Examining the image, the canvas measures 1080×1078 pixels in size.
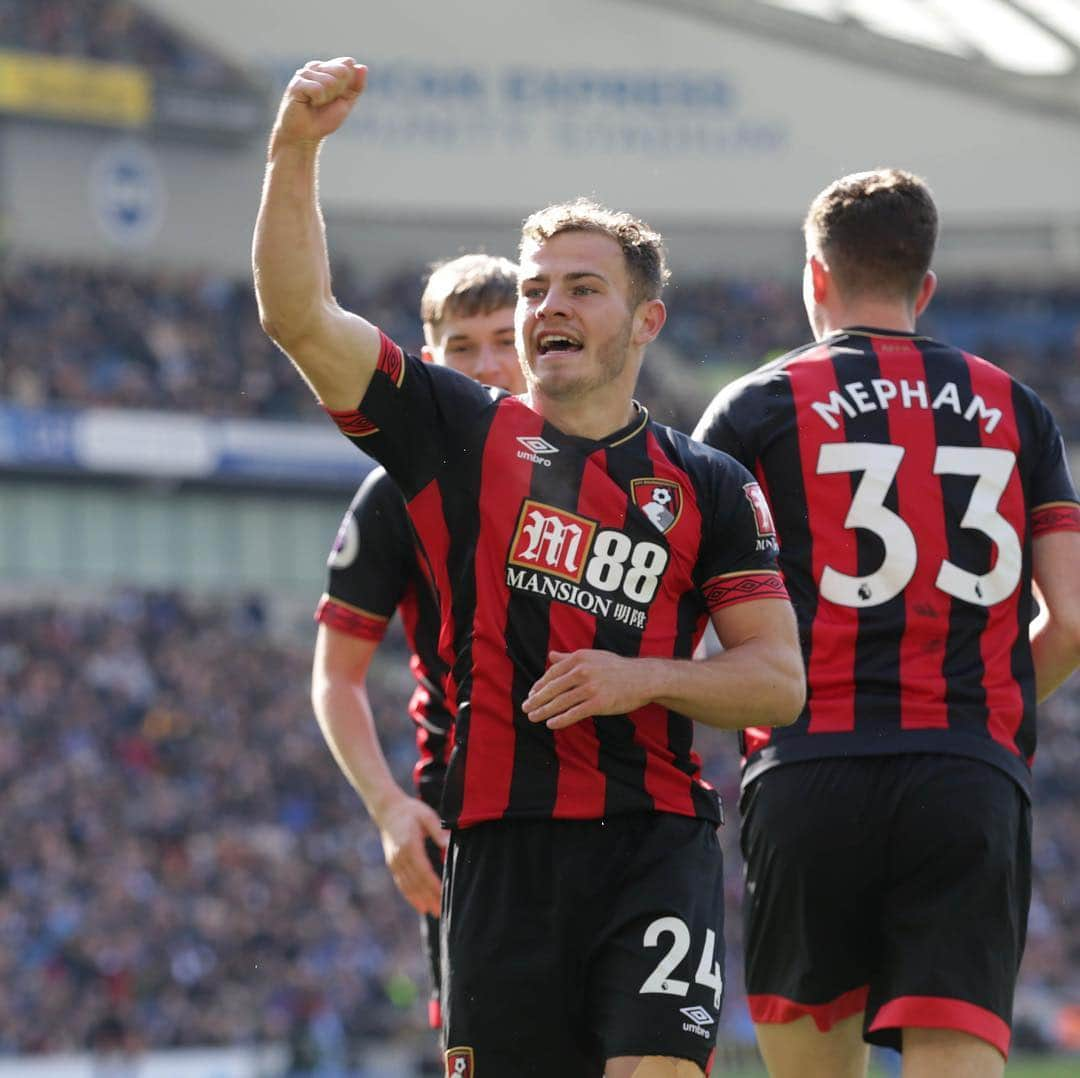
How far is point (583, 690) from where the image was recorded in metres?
3.56

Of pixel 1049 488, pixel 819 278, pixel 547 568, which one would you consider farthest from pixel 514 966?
pixel 819 278

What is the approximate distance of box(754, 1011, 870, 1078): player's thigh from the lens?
4.07 m

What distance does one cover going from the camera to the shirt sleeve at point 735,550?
3848 millimetres

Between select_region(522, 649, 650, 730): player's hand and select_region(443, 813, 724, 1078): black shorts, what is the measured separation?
26 cm

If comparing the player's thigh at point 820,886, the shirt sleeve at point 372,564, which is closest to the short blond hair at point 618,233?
the player's thigh at point 820,886

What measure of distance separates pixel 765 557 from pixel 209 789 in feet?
72.1

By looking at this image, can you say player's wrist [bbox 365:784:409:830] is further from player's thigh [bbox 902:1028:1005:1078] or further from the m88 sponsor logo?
player's thigh [bbox 902:1028:1005:1078]

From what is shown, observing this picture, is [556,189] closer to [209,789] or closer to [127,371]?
[127,371]

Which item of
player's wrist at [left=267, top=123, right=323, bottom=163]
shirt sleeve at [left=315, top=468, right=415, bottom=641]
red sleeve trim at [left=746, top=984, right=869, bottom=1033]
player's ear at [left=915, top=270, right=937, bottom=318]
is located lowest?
red sleeve trim at [left=746, top=984, right=869, bottom=1033]

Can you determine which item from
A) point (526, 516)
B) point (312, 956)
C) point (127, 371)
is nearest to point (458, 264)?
point (526, 516)

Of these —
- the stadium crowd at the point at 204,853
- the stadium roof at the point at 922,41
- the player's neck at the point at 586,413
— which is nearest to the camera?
the player's neck at the point at 586,413

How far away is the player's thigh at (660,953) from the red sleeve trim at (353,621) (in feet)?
4.84

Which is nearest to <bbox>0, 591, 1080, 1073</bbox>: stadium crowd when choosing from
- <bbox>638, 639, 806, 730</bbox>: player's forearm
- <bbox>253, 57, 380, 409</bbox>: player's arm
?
<bbox>638, 639, 806, 730</bbox>: player's forearm

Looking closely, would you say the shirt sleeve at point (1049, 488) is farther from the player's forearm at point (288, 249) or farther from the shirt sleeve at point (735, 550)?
the player's forearm at point (288, 249)
